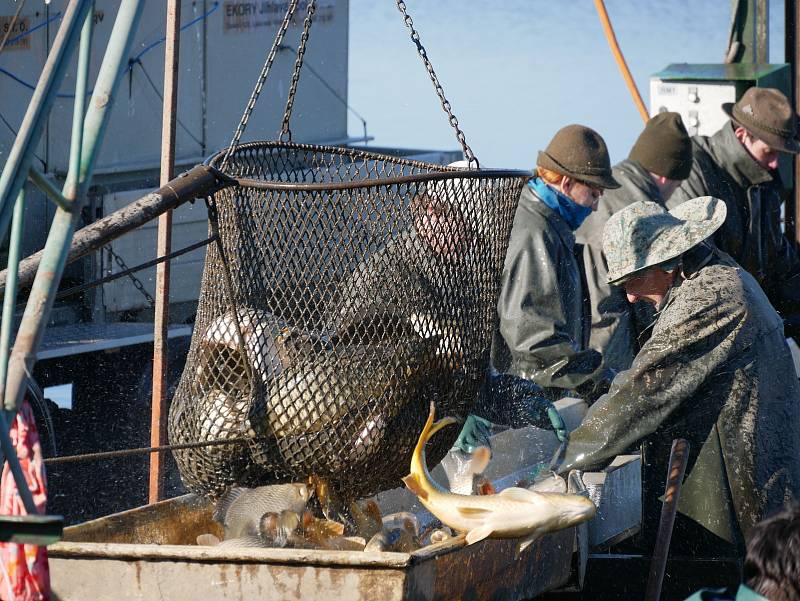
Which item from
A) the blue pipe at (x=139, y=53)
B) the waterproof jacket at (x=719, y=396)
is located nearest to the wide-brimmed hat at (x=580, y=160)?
the waterproof jacket at (x=719, y=396)

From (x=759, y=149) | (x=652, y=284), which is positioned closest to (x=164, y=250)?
(x=652, y=284)

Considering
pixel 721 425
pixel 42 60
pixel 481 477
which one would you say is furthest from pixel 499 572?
pixel 42 60

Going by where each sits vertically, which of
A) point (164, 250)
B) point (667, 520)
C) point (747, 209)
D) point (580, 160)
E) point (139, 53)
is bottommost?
point (667, 520)

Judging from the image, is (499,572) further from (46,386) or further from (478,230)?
(46,386)

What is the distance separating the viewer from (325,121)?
10.7 m

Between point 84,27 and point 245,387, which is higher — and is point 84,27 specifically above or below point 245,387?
above

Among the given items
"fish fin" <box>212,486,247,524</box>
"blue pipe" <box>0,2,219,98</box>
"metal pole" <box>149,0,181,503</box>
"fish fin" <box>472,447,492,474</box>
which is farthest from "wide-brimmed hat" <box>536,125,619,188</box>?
"blue pipe" <box>0,2,219,98</box>

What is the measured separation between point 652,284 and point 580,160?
1.56 m

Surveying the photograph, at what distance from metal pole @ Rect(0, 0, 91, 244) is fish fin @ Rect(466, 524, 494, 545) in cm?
128

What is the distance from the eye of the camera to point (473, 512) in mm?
3025

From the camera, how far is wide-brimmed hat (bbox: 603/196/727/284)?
404 centimetres

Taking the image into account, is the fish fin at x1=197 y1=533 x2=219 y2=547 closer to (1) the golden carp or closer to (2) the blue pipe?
(1) the golden carp

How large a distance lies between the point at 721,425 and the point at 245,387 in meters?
1.56

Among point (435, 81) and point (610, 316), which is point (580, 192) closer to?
point (610, 316)
